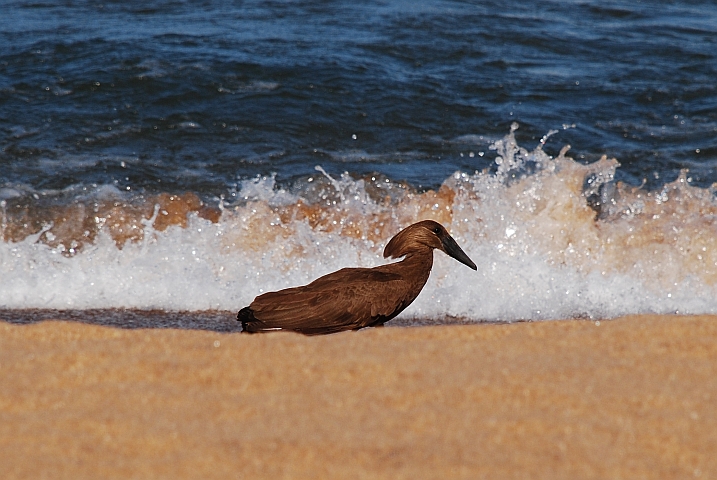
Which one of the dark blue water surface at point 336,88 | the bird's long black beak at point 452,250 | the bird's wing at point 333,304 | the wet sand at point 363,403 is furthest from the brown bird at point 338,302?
the dark blue water surface at point 336,88

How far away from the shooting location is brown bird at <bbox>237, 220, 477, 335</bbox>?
15.6ft

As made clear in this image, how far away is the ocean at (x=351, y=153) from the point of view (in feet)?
22.4

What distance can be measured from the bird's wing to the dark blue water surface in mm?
3460

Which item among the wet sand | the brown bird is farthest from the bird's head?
the wet sand

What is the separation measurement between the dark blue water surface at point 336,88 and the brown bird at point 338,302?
133 inches

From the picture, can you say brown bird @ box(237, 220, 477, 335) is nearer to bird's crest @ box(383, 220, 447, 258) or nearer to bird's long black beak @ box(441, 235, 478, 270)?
bird's crest @ box(383, 220, 447, 258)

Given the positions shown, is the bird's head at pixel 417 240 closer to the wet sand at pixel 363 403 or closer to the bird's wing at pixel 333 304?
the bird's wing at pixel 333 304

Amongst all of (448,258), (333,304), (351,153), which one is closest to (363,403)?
(333,304)

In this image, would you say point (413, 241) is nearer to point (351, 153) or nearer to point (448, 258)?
point (448, 258)

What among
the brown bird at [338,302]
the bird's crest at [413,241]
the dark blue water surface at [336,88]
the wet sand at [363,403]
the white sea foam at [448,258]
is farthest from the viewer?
the dark blue water surface at [336,88]

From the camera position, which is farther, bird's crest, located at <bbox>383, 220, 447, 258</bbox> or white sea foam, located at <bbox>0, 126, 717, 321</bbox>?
white sea foam, located at <bbox>0, 126, 717, 321</bbox>

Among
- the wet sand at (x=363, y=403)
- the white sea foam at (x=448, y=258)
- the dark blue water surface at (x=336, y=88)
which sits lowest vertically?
the white sea foam at (x=448, y=258)

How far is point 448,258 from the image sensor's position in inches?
275

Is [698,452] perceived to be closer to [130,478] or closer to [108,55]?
[130,478]
